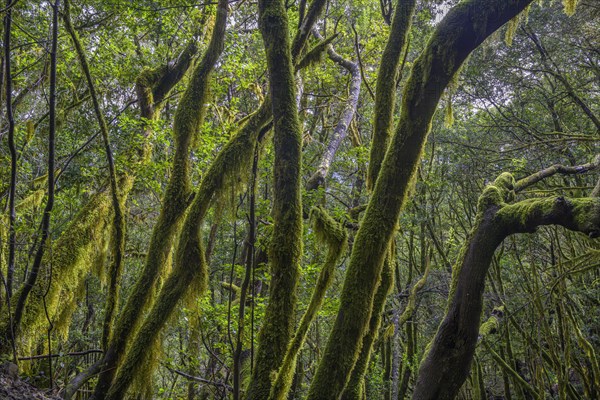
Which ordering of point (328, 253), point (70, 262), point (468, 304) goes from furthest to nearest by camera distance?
1. point (70, 262)
2. point (328, 253)
3. point (468, 304)

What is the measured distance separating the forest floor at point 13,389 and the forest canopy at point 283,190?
0.04 meters

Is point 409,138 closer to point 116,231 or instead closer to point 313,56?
point 313,56

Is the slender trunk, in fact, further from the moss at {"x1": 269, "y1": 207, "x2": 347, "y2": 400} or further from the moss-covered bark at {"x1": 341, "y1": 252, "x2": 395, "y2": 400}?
the moss-covered bark at {"x1": 341, "y1": 252, "x2": 395, "y2": 400}

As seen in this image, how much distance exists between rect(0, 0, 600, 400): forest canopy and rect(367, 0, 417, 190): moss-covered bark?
20 millimetres

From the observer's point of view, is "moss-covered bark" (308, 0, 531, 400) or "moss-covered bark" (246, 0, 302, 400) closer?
"moss-covered bark" (308, 0, 531, 400)

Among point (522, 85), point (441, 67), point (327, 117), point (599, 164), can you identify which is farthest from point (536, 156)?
point (441, 67)

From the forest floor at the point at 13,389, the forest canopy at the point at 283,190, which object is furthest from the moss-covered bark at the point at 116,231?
the forest floor at the point at 13,389

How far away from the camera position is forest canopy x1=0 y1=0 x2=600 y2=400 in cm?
352

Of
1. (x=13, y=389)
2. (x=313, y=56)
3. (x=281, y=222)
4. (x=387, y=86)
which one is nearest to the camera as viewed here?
(x=281, y=222)

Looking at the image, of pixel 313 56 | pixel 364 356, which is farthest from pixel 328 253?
pixel 313 56

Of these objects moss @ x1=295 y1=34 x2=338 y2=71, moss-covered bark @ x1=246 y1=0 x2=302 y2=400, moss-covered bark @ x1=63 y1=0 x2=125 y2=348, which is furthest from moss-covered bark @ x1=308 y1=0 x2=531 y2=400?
moss-covered bark @ x1=63 y1=0 x2=125 y2=348

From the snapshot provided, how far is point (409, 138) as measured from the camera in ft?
11.3

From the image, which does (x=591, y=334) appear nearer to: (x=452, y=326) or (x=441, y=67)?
(x=452, y=326)

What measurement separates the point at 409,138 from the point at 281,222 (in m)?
1.29
